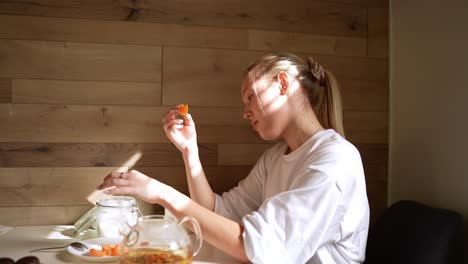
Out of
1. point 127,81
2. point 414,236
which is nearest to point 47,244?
point 127,81

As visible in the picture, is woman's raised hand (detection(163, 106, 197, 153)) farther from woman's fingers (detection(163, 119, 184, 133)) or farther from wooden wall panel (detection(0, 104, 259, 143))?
wooden wall panel (detection(0, 104, 259, 143))

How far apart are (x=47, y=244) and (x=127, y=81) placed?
26.4 inches

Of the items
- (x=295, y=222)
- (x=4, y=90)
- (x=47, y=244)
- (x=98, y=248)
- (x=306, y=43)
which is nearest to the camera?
(x=295, y=222)

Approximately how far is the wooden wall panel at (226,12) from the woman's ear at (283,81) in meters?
0.53

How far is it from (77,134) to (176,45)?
51cm

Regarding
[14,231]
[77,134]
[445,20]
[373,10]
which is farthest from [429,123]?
[14,231]

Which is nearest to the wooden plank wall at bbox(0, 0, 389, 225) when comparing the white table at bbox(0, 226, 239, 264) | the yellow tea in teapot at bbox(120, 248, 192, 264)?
the white table at bbox(0, 226, 239, 264)

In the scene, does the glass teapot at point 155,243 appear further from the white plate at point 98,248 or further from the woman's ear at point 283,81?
the woman's ear at point 283,81

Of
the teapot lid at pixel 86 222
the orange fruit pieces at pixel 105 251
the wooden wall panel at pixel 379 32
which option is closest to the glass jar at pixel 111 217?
the teapot lid at pixel 86 222

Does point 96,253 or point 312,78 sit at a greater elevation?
point 312,78

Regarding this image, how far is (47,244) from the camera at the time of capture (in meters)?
1.51

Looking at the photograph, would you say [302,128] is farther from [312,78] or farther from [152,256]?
[152,256]

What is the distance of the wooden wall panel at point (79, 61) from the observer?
1772 mm

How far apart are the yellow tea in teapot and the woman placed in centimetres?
18
